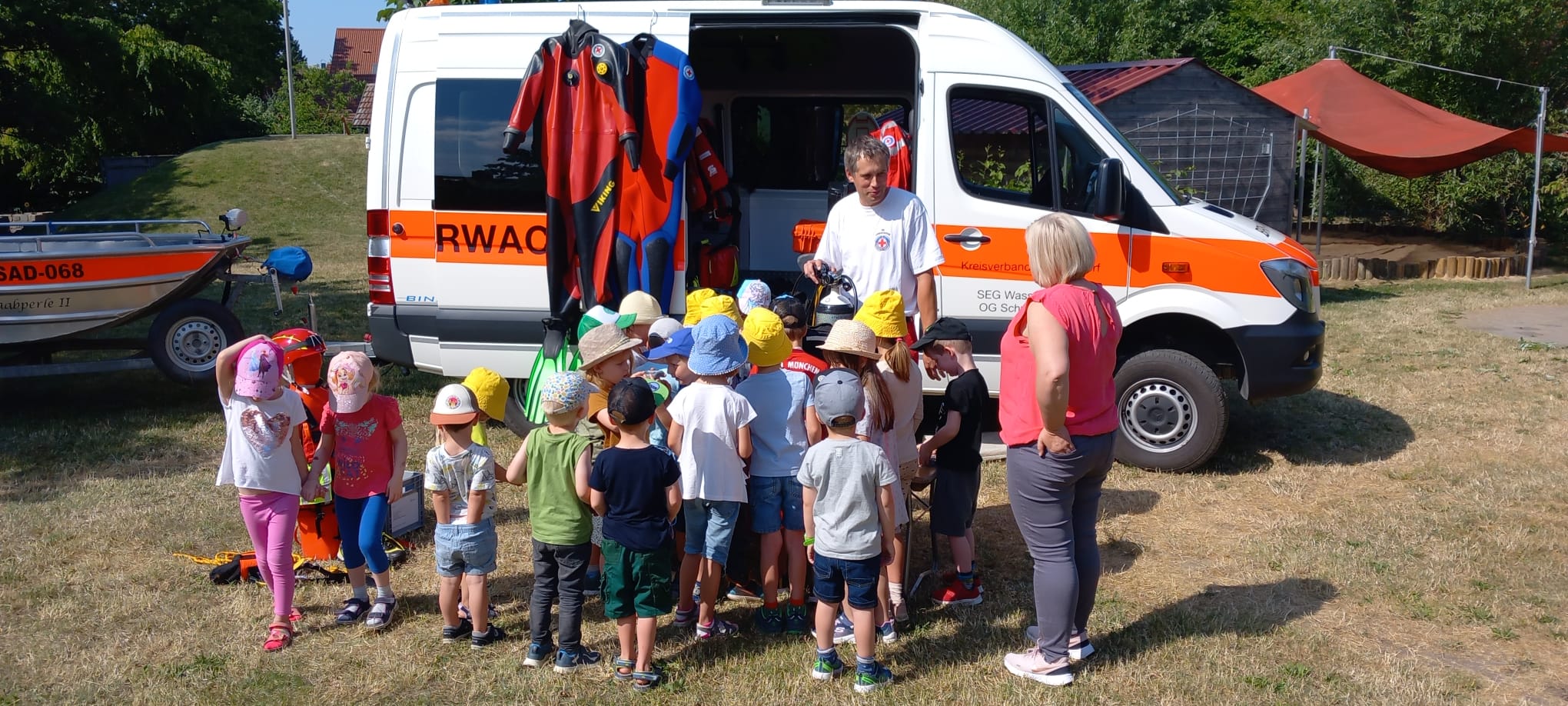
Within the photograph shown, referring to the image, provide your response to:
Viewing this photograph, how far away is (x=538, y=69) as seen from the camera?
6.14 m

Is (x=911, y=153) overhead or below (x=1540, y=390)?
overhead

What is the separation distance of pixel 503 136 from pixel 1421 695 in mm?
5048

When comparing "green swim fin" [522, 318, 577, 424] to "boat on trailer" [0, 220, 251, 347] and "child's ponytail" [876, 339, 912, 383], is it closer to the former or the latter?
"child's ponytail" [876, 339, 912, 383]

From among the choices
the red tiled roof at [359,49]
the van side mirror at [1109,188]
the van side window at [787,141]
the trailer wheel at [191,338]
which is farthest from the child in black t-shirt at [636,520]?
the red tiled roof at [359,49]

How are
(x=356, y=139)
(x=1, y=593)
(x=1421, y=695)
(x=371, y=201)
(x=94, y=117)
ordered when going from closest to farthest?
(x=1421, y=695) < (x=1, y=593) < (x=371, y=201) < (x=94, y=117) < (x=356, y=139)

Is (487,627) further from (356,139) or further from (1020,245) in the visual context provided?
(356,139)

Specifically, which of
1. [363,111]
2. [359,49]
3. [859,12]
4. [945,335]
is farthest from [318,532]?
[359,49]

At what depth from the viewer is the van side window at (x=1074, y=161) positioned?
6133 mm

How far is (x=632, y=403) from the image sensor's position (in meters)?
3.64

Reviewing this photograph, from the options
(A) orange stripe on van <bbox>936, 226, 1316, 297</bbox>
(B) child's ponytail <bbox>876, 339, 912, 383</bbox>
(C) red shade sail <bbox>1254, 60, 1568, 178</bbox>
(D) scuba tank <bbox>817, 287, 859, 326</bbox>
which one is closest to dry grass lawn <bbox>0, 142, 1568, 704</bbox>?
(B) child's ponytail <bbox>876, 339, 912, 383</bbox>

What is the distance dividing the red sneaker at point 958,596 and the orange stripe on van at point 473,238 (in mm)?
2601

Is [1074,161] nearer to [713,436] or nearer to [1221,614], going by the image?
[1221,614]

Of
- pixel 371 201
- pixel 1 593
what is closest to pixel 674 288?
pixel 371 201

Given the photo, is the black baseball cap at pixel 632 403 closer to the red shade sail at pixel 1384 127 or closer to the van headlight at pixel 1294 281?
the van headlight at pixel 1294 281
